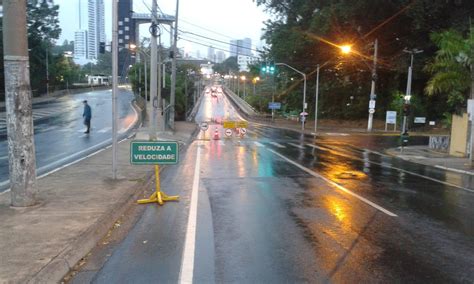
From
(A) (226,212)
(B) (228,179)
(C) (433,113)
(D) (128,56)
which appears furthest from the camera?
(D) (128,56)

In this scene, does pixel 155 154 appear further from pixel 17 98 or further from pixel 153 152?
pixel 17 98

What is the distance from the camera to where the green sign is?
407 inches

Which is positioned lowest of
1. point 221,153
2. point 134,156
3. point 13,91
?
point 221,153

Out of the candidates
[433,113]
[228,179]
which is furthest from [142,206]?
[433,113]

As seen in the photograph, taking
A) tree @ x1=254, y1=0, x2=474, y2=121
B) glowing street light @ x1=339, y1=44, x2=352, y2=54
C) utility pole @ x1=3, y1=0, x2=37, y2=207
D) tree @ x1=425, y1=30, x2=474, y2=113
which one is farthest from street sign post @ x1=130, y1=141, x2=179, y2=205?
glowing street light @ x1=339, y1=44, x2=352, y2=54

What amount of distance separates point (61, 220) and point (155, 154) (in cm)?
299

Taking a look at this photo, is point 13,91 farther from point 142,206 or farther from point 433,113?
point 433,113

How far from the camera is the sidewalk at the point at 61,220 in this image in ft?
18.8

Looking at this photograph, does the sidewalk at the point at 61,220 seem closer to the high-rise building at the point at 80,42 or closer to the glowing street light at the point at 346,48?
the glowing street light at the point at 346,48

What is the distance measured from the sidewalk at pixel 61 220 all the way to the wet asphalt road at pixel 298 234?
463 millimetres

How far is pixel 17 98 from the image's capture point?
27.7ft

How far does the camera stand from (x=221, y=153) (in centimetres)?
2236

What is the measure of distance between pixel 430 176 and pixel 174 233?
468 inches

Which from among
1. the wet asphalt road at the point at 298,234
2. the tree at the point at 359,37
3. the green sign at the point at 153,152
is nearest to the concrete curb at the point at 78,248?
the wet asphalt road at the point at 298,234
